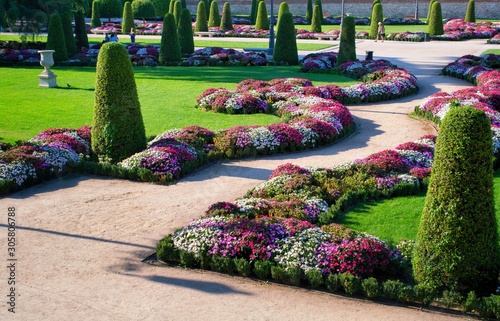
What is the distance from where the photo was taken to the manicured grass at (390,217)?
295 inches

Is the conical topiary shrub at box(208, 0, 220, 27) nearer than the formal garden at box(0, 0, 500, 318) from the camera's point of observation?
No

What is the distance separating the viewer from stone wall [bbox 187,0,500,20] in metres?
51.2

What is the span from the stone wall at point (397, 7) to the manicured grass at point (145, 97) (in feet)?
112

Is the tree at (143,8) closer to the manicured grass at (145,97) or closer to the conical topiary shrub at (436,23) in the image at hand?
the conical topiary shrub at (436,23)

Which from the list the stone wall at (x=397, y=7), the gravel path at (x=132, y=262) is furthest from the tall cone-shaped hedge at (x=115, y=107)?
the stone wall at (x=397, y=7)

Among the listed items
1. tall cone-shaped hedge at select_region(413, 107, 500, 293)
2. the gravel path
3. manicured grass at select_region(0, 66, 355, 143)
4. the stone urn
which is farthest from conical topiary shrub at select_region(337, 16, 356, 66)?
tall cone-shaped hedge at select_region(413, 107, 500, 293)

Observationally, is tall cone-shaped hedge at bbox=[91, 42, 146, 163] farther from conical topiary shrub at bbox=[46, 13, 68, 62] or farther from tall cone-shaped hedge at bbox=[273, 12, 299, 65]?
conical topiary shrub at bbox=[46, 13, 68, 62]

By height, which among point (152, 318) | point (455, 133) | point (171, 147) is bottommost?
point (152, 318)

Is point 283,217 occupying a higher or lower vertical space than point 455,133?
lower

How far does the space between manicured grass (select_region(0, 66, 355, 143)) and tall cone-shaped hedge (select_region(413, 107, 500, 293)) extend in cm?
762

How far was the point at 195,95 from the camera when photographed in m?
17.1

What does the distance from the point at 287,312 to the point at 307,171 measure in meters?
3.85

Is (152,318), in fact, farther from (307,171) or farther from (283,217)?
(307,171)

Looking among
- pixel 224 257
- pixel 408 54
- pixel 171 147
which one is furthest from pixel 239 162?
pixel 408 54
